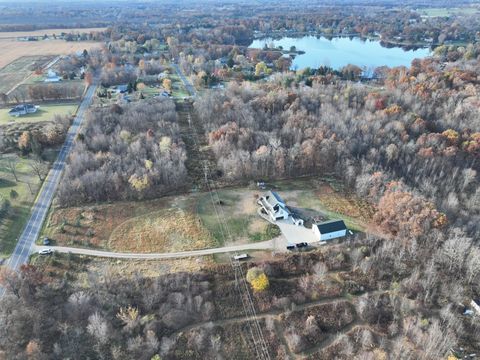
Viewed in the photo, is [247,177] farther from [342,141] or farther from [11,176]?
[11,176]

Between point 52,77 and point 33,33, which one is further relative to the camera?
point 33,33

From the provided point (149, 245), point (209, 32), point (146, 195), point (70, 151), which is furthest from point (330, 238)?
point (209, 32)

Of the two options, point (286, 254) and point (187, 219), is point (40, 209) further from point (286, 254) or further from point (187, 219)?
point (286, 254)

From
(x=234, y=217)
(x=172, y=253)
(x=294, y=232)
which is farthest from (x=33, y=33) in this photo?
(x=294, y=232)

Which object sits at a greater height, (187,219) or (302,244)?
(187,219)

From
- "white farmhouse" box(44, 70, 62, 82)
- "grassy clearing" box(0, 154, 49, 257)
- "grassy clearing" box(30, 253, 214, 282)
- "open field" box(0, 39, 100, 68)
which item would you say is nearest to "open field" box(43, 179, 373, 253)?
"grassy clearing" box(30, 253, 214, 282)

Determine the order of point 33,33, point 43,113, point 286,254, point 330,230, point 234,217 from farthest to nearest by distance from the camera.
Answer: point 33,33 → point 43,113 → point 234,217 → point 330,230 → point 286,254
